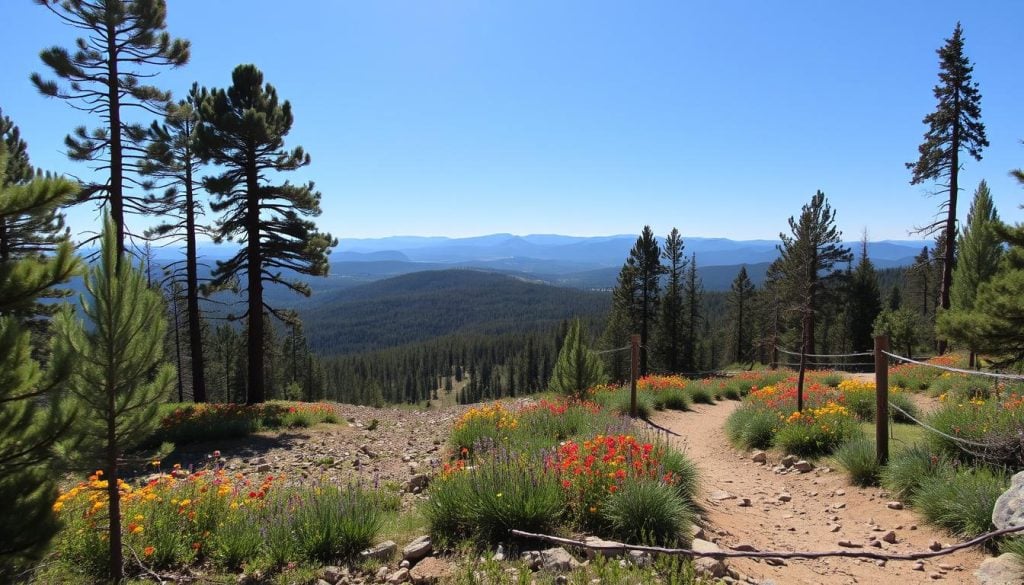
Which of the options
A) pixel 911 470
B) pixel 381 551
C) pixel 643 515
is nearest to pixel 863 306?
pixel 911 470

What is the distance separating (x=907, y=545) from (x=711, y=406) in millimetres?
9602

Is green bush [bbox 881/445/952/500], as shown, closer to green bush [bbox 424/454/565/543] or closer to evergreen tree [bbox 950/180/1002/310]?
green bush [bbox 424/454/565/543]

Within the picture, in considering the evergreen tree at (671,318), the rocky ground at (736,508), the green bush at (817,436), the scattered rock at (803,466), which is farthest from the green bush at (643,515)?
the evergreen tree at (671,318)

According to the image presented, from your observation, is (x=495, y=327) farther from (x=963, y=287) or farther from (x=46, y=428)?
(x=46, y=428)

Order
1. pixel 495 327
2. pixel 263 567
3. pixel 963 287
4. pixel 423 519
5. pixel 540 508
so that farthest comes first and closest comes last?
pixel 495 327 → pixel 963 287 → pixel 423 519 → pixel 540 508 → pixel 263 567

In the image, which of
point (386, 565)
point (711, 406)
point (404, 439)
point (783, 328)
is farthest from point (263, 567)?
point (783, 328)

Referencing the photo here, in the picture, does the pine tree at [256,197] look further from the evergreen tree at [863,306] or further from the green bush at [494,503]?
the evergreen tree at [863,306]

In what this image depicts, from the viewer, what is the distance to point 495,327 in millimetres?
196500

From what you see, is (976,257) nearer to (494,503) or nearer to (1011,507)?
(1011,507)

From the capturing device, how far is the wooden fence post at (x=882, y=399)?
6.38 meters

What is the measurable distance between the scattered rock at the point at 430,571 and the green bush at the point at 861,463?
5.65 m

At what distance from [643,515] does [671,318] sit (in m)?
34.3

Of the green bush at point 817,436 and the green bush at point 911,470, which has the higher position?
the green bush at point 911,470

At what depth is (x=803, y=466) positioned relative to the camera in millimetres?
7613
